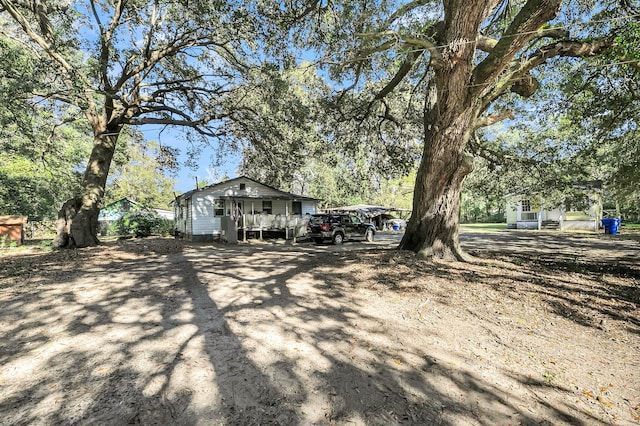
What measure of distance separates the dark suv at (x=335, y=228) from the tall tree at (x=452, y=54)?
7399 millimetres

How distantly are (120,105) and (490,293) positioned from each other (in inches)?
602

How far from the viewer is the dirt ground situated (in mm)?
2639

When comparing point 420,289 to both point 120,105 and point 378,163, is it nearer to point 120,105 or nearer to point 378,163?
point 378,163

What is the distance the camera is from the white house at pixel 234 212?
19062 mm

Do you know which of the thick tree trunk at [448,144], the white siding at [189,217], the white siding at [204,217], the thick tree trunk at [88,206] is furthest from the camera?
the white siding at [189,217]

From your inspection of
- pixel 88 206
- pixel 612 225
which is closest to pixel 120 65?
pixel 88 206

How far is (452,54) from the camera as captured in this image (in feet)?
23.3

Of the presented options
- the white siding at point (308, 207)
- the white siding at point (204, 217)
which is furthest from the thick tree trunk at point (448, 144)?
the white siding at point (308, 207)

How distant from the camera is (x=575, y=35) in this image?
25.1ft

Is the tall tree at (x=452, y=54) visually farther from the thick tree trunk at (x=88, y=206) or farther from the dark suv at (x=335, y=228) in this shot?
the thick tree trunk at (x=88, y=206)

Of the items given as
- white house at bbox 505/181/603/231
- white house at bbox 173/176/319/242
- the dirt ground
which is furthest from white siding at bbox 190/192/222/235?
white house at bbox 505/181/603/231

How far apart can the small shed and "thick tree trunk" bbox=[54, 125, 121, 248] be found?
4.93 m

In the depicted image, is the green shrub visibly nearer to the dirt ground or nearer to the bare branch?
the dirt ground

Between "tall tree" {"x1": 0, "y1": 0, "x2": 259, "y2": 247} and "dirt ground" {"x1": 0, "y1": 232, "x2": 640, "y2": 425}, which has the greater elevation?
"tall tree" {"x1": 0, "y1": 0, "x2": 259, "y2": 247}
